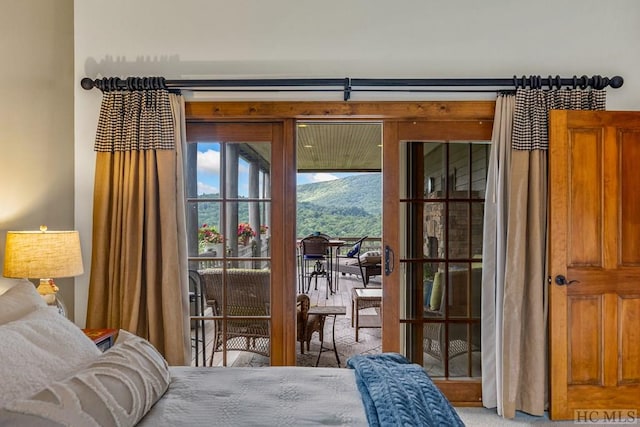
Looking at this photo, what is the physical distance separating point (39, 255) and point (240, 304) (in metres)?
1.26

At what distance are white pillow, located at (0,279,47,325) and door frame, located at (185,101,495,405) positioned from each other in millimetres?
1509

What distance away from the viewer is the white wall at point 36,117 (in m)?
2.18

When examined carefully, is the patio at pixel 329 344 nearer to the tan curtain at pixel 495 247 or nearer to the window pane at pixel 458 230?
the tan curtain at pixel 495 247

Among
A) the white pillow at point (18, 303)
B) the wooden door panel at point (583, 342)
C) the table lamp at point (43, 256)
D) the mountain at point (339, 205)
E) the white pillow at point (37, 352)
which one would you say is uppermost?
the mountain at point (339, 205)

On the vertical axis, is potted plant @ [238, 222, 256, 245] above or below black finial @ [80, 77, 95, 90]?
below

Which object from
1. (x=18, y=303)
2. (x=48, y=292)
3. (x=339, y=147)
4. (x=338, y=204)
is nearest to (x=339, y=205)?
(x=338, y=204)

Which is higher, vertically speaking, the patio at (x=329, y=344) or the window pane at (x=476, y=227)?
the window pane at (x=476, y=227)

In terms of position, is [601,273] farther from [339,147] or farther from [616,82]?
[339,147]

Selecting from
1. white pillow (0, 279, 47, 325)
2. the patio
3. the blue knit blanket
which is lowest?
the patio

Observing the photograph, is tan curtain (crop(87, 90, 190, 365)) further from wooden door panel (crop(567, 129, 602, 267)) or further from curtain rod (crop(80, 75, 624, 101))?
wooden door panel (crop(567, 129, 602, 267))

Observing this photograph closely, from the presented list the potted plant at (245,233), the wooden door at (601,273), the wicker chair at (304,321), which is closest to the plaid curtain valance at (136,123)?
the potted plant at (245,233)

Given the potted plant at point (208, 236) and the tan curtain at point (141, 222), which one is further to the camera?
the potted plant at point (208, 236)

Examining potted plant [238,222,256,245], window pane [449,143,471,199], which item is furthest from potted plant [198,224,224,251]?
window pane [449,143,471,199]

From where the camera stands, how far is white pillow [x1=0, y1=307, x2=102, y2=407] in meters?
1.07
